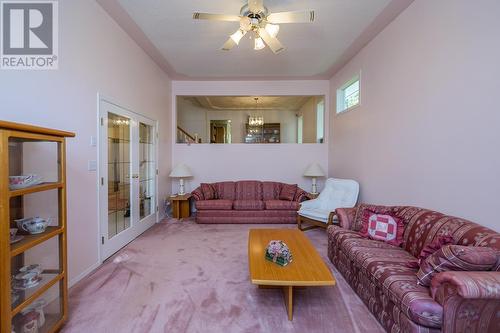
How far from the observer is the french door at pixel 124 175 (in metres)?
2.91

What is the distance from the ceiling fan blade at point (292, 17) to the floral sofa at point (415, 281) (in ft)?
7.10

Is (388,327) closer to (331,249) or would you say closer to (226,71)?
(331,249)

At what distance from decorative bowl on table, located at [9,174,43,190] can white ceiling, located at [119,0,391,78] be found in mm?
2165

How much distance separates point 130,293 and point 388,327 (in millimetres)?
2159

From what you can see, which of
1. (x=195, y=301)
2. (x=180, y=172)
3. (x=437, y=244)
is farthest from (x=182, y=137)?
(x=437, y=244)

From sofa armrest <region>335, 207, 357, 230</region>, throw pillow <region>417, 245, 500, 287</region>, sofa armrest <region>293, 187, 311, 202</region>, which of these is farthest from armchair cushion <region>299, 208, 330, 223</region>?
throw pillow <region>417, 245, 500, 287</region>

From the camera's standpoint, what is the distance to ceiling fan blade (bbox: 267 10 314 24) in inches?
89.7

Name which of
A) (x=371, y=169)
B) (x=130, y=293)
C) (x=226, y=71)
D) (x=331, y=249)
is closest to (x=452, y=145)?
(x=371, y=169)

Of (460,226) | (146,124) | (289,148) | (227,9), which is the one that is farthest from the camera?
(289,148)

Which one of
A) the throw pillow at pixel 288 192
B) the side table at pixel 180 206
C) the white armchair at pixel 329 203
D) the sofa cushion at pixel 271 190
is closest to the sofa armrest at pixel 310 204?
the white armchair at pixel 329 203

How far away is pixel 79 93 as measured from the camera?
2.45m

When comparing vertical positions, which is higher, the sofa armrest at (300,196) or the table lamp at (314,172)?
the table lamp at (314,172)

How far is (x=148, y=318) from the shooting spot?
6.11ft

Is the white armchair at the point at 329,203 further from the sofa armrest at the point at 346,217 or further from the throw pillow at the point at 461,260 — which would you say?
the throw pillow at the point at 461,260
